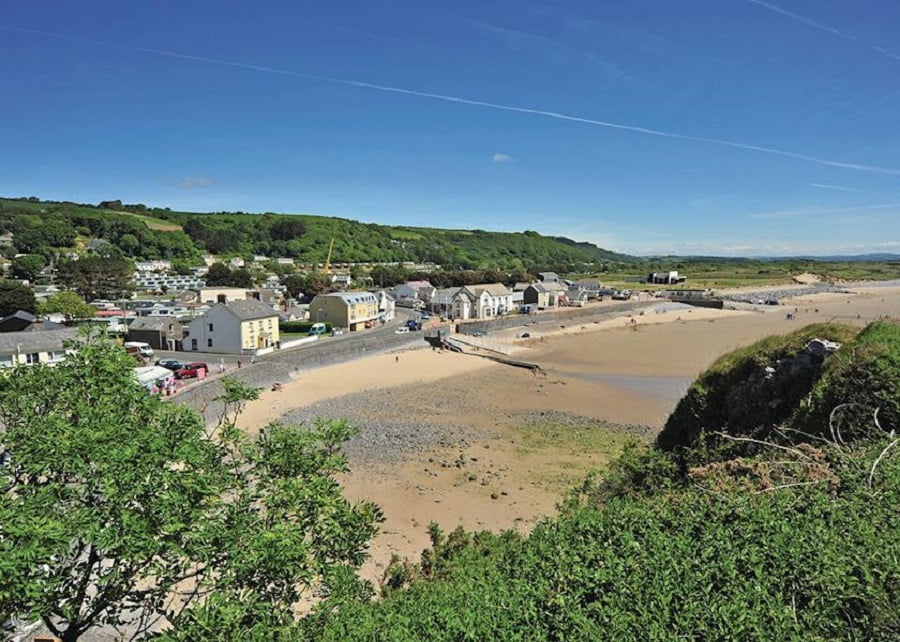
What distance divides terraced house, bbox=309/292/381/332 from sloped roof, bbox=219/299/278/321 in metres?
11.0

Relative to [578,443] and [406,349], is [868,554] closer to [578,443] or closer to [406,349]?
[578,443]

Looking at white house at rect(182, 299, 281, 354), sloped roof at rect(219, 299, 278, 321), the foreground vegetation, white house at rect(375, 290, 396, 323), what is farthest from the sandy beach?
white house at rect(375, 290, 396, 323)

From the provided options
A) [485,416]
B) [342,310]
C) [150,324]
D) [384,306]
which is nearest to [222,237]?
[384,306]

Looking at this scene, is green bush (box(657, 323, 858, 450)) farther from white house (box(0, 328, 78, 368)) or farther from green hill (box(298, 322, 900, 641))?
white house (box(0, 328, 78, 368))

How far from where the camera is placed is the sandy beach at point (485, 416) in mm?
17469

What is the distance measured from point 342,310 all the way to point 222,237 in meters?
120

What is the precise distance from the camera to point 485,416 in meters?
28.2

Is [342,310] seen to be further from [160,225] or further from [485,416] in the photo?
[160,225]

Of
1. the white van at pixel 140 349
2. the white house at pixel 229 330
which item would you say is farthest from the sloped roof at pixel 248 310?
the white van at pixel 140 349

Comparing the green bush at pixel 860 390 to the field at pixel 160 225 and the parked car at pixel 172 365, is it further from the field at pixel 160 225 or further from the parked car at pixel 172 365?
the field at pixel 160 225

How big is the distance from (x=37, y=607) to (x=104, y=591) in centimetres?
108

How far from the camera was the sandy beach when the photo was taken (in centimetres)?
1747

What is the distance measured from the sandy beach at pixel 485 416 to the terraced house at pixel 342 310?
9.74 metres

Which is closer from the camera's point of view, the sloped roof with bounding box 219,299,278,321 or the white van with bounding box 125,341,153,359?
the white van with bounding box 125,341,153,359
